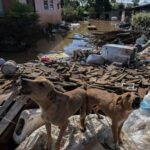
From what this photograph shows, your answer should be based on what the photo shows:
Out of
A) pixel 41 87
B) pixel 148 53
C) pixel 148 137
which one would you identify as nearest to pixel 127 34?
pixel 148 53

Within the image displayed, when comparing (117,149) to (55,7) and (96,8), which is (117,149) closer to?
(55,7)

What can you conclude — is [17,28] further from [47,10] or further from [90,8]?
[90,8]

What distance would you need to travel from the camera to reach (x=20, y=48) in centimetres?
1364

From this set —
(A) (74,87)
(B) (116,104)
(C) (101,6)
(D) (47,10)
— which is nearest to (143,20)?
(D) (47,10)

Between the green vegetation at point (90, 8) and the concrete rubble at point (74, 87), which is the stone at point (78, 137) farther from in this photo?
the green vegetation at point (90, 8)

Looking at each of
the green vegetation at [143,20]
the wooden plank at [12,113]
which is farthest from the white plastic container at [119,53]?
the green vegetation at [143,20]

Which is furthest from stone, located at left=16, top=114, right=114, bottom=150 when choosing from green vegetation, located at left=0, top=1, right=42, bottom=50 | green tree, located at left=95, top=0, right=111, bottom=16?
green tree, located at left=95, top=0, right=111, bottom=16

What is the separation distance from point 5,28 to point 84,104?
42.6ft

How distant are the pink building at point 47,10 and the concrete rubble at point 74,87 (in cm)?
1324

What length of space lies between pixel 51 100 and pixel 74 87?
3365mm

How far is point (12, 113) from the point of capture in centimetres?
363

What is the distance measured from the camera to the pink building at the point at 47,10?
19.1 m

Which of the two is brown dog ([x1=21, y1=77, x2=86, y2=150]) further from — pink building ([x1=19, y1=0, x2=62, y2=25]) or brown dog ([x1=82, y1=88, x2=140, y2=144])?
pink building ([x1=19, y1=0, x2=62, y2=25])

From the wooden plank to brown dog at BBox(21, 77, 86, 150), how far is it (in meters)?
1.29
